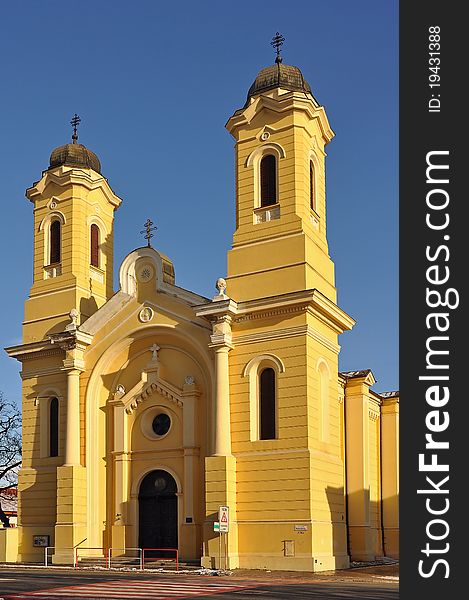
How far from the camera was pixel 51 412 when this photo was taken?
3950cm

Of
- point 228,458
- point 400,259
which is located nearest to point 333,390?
point 228,458

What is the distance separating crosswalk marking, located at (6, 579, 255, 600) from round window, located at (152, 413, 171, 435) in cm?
958

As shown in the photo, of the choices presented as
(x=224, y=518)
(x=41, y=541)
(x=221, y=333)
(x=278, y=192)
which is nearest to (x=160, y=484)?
(x=224, y=518)

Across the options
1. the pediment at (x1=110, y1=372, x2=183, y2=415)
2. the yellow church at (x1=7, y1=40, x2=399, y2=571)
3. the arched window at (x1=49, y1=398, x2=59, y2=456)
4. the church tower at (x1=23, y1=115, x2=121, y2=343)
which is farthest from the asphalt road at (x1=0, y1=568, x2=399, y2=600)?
the church tower at (x1=23, y1=115, x2=121, y2=343)

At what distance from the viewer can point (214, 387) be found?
111 ft

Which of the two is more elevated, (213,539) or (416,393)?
(416,393)

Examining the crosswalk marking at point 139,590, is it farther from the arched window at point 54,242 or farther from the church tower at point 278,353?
the arched window at point 54,242

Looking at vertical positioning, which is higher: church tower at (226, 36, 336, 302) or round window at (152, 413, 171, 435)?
church tower at (226, 36, 336, 302)

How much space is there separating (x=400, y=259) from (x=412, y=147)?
1.49 metres

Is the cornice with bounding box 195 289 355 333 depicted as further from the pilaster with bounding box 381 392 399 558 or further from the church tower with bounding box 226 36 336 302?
the pilaster with bounding box 381 392 399 558

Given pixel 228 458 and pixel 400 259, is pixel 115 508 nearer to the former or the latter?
pixel 228 458

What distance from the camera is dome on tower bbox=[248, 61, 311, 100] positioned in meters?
36.2

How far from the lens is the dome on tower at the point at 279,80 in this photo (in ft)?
119

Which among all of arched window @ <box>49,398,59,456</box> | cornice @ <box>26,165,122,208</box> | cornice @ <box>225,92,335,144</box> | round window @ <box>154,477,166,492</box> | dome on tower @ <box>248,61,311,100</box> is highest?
dome on tower @ <box>248,61,311,100</box>
